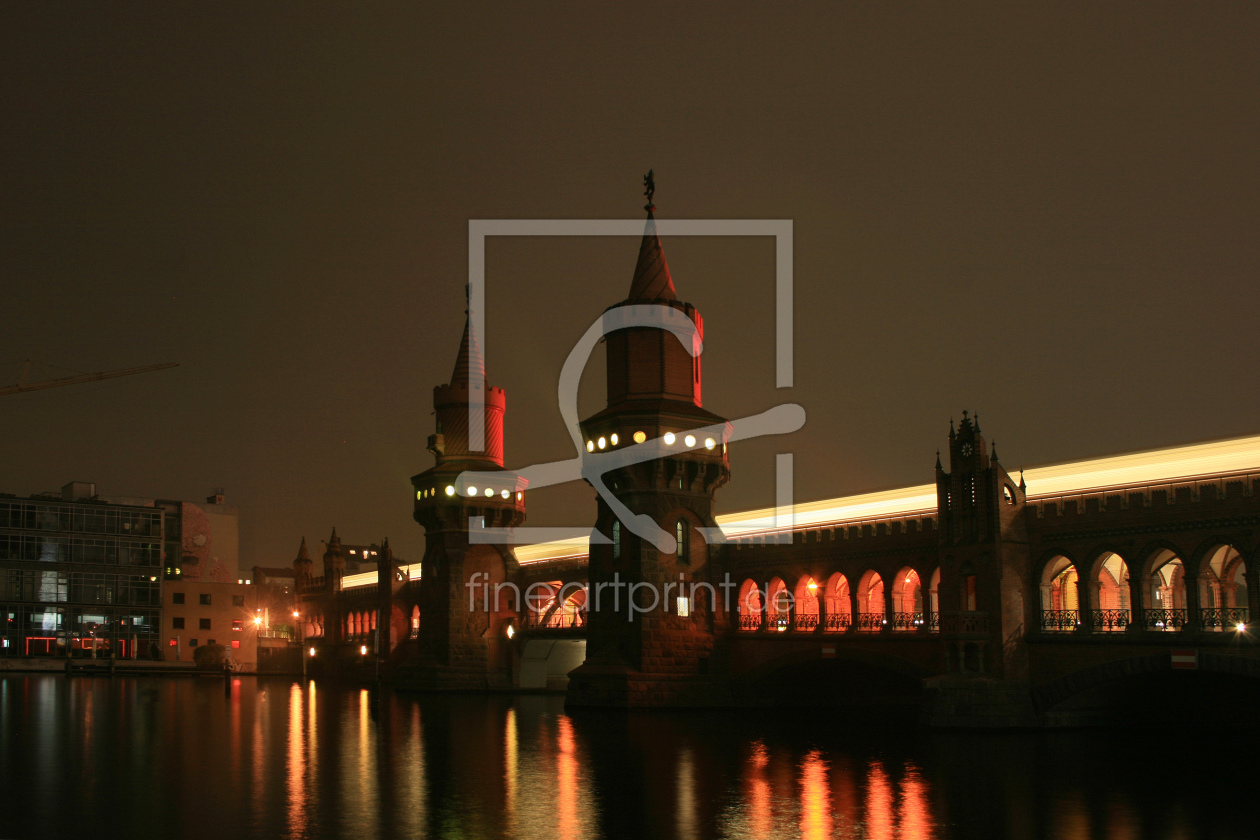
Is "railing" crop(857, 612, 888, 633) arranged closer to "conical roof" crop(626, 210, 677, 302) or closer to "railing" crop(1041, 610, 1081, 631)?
→ "railing" crop(1041, 610, 1081, 631)

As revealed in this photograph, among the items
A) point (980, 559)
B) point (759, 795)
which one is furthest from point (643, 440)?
point (759, 795)

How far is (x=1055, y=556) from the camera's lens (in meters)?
41.2

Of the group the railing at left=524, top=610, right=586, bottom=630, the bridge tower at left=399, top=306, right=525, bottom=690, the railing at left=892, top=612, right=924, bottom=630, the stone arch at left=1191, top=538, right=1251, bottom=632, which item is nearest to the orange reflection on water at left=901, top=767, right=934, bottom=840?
the stone arch at left=1191, top=538, right=1251, bottom=632

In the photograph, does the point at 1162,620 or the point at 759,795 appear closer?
the point at 759,795

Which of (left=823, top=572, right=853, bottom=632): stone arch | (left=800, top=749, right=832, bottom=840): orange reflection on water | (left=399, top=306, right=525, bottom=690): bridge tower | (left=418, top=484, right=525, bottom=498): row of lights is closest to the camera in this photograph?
(left=800, top=749, right=832, bottom=840): orange reflection on water

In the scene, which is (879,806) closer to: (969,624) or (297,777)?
(297,777)

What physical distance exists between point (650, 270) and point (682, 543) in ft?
43.2

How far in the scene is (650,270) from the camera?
57594 mm

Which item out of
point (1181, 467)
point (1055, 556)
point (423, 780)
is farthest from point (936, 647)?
point (423, 780)

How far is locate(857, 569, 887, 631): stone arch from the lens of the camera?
158ft

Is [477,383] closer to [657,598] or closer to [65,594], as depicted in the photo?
[657,598]

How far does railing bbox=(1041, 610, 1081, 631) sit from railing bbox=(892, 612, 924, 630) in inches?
239

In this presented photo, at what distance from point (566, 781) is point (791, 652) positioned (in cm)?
2464

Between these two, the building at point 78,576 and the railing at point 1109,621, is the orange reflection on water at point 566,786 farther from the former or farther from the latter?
the building at point 78,576
